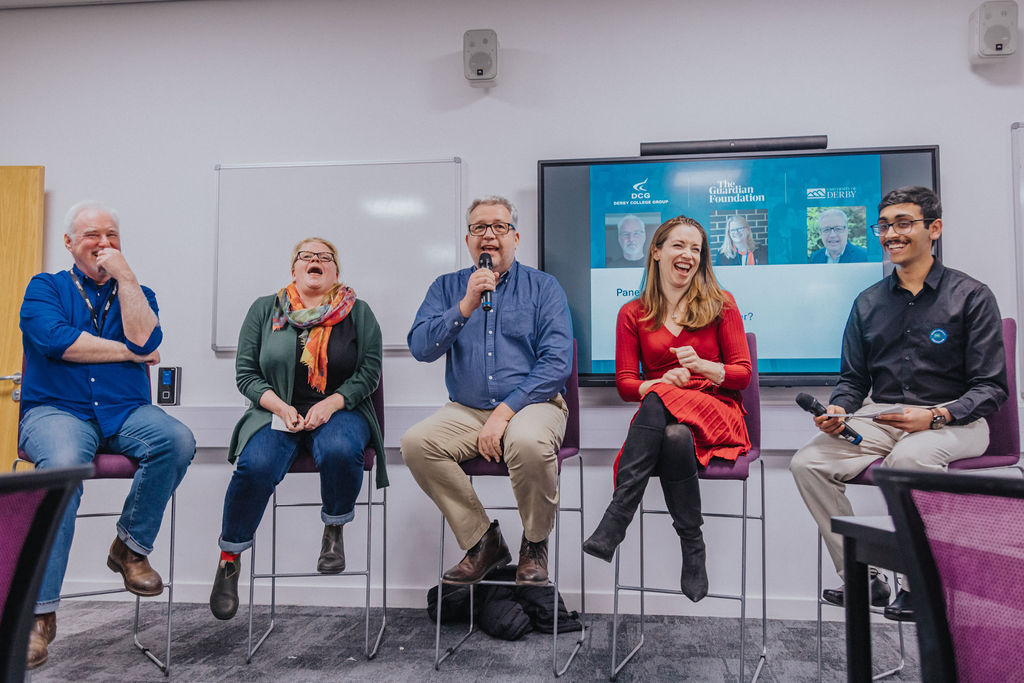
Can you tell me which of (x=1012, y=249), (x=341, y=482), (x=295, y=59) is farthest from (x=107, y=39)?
(x=1012, y=249)

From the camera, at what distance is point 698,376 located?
2344 millimetres

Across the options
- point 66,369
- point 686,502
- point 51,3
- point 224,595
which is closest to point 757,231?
point 686,502

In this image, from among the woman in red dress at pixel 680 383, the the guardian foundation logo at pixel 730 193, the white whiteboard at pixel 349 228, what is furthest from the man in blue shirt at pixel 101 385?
the the guardian foundation logo at pixel 730 193

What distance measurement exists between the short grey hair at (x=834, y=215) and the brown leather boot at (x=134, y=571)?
2.87 metres

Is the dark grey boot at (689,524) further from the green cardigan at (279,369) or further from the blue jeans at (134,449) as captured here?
the blue jeans at (134,449)

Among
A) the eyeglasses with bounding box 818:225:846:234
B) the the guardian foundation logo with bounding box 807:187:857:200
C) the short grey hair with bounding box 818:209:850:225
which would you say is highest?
the the guardian foundation logo with bounding box 807:187:857:200

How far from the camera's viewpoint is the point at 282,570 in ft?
10.2

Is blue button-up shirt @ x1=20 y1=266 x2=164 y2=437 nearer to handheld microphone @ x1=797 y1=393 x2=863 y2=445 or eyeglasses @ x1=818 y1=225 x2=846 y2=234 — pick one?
handheld microphone @ x1=797 y1=393 x2=863 y2=445

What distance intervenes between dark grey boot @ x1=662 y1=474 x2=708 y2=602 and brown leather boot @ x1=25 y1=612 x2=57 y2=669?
1.88 meters

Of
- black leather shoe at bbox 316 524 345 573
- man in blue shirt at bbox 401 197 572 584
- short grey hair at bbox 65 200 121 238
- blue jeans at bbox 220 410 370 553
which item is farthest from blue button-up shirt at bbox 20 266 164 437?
man in blue shirt at bbox 401 197 572 584

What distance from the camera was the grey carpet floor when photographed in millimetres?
2188

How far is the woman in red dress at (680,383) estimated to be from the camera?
6.95ft

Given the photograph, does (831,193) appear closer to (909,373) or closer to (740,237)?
(740,237)

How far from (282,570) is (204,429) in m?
0.75
